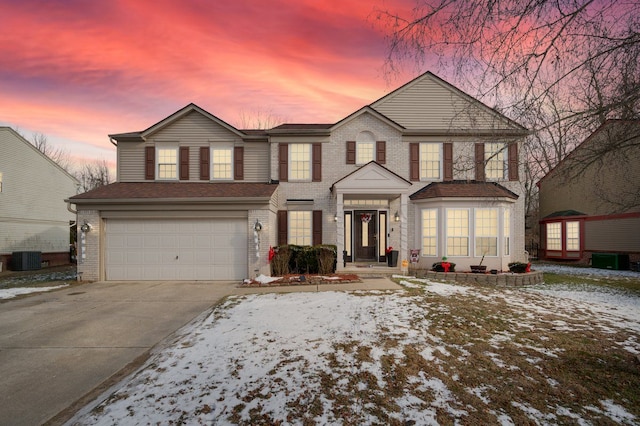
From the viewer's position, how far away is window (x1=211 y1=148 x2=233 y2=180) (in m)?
14.0

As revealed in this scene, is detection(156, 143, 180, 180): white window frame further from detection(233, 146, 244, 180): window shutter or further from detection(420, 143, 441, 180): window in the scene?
detection(420, 143, 441, 180): window

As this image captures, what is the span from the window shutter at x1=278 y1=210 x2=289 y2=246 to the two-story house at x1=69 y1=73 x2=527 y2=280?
63mm

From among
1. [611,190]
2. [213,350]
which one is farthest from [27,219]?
[611,190]

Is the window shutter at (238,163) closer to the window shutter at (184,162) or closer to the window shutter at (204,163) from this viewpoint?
the window shutter at (204,163)

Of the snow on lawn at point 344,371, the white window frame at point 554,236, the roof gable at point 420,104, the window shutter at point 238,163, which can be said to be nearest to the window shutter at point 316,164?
the window shutter at point 238,163

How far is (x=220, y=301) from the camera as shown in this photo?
8125 mm

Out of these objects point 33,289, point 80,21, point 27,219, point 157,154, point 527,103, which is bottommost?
point 33,289

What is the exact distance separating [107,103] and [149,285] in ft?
43.0

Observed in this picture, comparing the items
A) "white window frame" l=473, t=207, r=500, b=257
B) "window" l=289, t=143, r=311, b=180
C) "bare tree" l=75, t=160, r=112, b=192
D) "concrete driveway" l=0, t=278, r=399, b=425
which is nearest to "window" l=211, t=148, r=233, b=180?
"window" l=289, t=143, r=311, b=180

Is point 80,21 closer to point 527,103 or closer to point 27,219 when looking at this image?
point 527,103

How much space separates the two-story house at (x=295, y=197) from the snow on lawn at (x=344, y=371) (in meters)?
5.14

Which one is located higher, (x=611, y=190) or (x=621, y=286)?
(x=611, y=190)

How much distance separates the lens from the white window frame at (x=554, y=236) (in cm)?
1954

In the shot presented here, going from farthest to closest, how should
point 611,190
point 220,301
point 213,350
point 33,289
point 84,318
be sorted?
point 611,190 → point 33,289 → point 220,301 → point 84,318 → point 213,350
